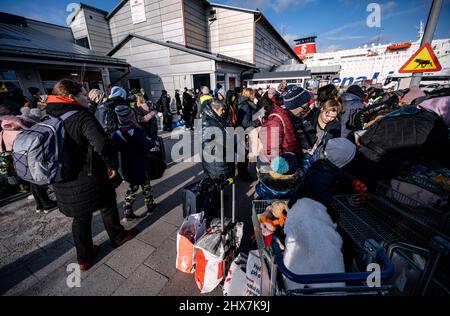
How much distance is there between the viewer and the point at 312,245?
117 cm

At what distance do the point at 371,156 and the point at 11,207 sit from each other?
6344 mm

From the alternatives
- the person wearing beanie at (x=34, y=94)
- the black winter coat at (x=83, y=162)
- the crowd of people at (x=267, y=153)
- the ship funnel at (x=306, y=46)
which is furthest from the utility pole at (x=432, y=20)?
the ship funnel at (x=306, y=46)

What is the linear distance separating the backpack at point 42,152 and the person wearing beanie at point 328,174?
8.25ft

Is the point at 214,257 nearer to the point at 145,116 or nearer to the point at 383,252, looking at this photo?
the point at 383,252

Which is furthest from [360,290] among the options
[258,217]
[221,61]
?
[221,61]

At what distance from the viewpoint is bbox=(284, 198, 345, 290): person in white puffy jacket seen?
1.11m

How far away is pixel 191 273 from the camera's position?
218 cm

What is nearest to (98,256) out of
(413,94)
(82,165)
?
(82,165)

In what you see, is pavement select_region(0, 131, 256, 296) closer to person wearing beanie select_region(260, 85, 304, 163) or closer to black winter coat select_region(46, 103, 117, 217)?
black winter coat select_region(46, 103, 117, 217)

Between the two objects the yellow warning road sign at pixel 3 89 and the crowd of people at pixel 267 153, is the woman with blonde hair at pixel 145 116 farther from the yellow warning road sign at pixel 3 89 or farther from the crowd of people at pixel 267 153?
the yellow warning road sign at pixel 3 89

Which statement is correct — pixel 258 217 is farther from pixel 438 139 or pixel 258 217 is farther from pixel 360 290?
pixel 438 139

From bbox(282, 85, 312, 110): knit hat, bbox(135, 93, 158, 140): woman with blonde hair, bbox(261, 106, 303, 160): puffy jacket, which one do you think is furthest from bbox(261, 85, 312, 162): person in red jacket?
bbox(135, 93, 158, 140): woman with blonde hair

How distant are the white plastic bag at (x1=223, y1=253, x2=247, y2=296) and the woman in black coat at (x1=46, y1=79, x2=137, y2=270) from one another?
1721 mm

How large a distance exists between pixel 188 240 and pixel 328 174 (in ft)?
5.37
